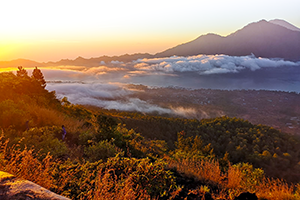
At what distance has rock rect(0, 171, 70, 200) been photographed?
73.4 inches

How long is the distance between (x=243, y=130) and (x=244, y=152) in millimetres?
22760

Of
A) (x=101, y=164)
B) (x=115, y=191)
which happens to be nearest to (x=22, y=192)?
(x=115, y=191)

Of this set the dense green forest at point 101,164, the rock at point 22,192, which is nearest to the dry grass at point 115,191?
the dense green forest at point 101,164

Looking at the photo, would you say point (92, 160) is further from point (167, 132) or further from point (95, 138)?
point (167, 132)

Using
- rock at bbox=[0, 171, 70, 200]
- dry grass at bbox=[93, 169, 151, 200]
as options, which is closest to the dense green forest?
dry grass at bbox=[93, 169, 151, 200]

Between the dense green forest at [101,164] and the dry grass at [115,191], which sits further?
the dense green forest at [101,164]

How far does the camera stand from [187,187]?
391 cm

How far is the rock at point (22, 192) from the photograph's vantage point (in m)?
1.86

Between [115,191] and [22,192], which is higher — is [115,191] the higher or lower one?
the lower one

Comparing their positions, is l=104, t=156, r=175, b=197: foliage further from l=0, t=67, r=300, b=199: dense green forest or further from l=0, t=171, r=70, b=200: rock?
l=0, t=171, r=70, b=200: rock

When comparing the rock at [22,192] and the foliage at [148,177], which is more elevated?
the rock at [22,192]

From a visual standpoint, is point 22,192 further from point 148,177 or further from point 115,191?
point 148,177

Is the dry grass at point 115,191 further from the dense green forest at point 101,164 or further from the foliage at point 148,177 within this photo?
the foliage at point 148,177

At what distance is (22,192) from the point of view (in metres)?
1.91
